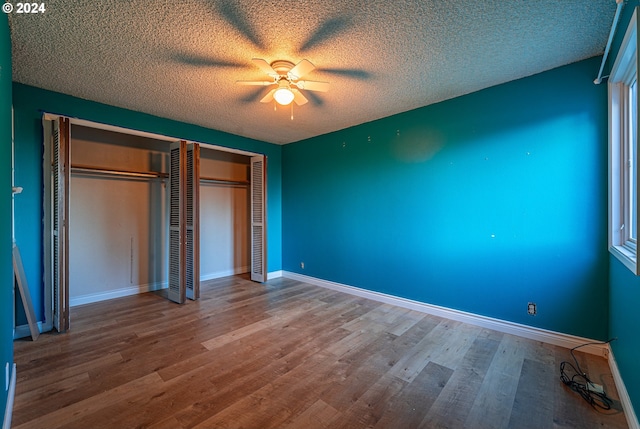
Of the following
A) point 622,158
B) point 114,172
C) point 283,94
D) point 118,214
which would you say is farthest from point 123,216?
point 622,158

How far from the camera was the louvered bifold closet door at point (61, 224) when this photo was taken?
8.75 feet

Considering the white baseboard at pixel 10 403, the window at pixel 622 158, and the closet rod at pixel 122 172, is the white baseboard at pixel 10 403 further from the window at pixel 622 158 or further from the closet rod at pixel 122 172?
the window at pixel 622 158

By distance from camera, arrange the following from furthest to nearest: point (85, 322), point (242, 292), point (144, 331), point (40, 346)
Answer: point (242, 292), point (85, 322), point (144, 331), point (40, 346)

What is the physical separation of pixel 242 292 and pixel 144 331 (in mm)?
1450

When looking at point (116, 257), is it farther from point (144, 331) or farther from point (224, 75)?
point (224, 75)

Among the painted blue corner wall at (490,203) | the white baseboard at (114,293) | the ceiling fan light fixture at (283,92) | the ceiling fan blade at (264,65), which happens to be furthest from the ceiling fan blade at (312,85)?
the white baseboard at (114,293)

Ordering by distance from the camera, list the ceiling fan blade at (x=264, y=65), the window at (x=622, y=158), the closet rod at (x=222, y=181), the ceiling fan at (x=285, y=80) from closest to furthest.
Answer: the window at (x=622, y=158) → the ceiling fan blade at (x=264, y=65) → the ceiling fan at (x=285, y=80) → the closet rod at (x=222, y=181)

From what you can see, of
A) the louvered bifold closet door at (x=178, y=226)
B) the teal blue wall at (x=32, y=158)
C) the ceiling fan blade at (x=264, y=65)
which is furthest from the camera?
the louvered bifold closet door at (x=178, y=226)

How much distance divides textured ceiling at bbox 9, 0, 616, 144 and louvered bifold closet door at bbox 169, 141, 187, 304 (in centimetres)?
78

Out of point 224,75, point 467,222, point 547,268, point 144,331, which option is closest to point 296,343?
point 144,331

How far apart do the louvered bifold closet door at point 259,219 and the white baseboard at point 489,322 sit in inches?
53.9

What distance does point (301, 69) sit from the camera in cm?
216

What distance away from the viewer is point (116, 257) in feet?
12.5

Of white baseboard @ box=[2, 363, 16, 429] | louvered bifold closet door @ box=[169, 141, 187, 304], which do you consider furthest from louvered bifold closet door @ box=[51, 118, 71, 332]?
louvered bifold closet door @ box=[169, 141, 187, 304]
